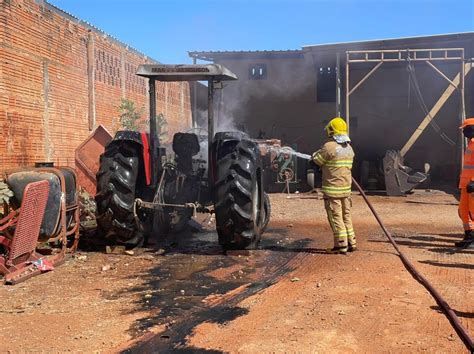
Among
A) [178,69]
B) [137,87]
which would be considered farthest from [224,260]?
[137,87]

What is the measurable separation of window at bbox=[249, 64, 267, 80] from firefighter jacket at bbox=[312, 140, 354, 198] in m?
14.2

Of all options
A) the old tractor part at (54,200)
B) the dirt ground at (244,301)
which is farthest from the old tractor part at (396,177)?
the old tractor part at (54,200)

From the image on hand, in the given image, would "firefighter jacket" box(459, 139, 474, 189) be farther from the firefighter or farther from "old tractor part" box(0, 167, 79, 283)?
"old tractor part" box(0, 167, 79, 283)

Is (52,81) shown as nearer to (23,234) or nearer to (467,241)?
(23,234)

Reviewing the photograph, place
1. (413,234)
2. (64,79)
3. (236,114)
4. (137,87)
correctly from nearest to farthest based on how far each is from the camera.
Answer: (413,234) < (64,79) < (137,87) < (236,114)

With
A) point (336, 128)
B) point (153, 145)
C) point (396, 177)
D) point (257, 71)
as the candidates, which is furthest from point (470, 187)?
point (257, 71)

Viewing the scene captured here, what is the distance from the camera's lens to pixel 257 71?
20250 mm

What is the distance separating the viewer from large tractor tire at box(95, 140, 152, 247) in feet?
20.1

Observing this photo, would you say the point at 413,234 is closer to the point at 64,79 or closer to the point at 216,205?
the point at 216,205

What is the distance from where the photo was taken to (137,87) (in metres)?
15.6

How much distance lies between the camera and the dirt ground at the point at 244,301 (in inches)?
136

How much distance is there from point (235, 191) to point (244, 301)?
5.83 feet

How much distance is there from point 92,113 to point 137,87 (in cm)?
352

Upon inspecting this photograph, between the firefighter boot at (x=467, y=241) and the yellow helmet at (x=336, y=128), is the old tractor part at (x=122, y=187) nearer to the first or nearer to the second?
the yellow helmet at (x=336, y=128)
